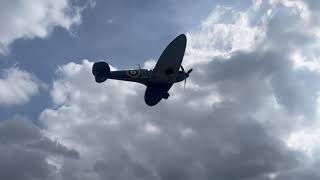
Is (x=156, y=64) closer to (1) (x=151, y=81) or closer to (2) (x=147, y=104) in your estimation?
(1) (x=151, y=81)

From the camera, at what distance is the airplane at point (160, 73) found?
60.9 metres

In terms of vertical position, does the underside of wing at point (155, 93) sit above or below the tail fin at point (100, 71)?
below

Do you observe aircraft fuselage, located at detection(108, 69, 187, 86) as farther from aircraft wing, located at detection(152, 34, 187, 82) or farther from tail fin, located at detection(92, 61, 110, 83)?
tail fin, located at detection(92, 61, 110, 83)

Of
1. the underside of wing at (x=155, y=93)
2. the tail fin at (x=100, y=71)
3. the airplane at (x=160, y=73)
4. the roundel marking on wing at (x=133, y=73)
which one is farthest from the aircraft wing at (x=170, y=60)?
the tail fin at (x=100, y=71)

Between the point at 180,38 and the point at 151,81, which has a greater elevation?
the point at 180,38

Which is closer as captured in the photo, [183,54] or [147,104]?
[183,54]

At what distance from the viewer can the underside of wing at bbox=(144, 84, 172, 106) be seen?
212ft

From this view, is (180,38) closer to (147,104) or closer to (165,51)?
(165,51)

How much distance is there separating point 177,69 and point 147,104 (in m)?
8.62

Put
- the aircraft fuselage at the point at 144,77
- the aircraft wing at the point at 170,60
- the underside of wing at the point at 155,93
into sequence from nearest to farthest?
the aircraft wing at the point at 170,60
the aircraft fuselage at the point at 144,77
the underside of wing at the point at 155,93

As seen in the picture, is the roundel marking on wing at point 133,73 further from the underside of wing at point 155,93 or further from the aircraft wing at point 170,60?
the underside of wing at point 155,93

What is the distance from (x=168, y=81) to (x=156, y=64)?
10.2ft

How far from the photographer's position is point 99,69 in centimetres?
6481

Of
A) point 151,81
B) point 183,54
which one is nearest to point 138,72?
point 151,81
